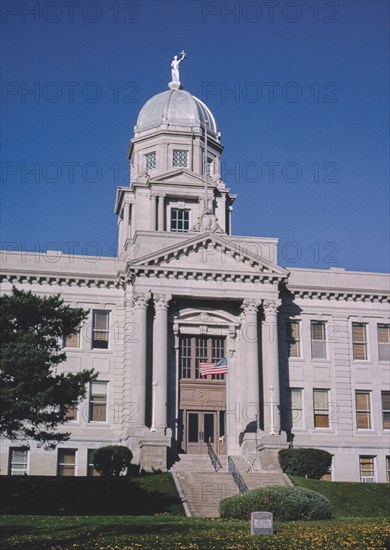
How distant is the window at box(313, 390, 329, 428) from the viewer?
4888 centimetres

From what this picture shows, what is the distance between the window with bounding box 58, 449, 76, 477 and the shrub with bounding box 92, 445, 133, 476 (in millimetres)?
4778

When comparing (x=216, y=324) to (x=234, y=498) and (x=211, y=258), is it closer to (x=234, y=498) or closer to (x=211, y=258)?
(x=211, y=258)

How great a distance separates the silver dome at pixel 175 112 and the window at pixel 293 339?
14.6 metres

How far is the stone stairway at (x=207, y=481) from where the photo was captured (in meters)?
35.8

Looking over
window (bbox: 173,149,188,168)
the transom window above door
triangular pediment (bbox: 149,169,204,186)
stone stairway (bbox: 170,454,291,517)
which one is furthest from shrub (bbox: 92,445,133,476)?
window (bbox: 173,149,188,168)

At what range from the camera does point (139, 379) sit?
44.3 metres

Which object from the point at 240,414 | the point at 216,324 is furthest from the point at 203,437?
the point at 216,324

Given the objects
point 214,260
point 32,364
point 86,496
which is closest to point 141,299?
point 214,260

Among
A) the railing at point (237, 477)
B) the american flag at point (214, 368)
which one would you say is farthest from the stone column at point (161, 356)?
the railing at point (237, 477)

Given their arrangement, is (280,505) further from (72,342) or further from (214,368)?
(72,342)

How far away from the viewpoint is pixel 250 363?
45.8 metres

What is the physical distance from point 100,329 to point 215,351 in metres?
6.34

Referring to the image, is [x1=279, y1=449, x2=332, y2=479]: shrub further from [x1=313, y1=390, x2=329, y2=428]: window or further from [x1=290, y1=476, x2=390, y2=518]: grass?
[x1=313, y1=390, x2=329, y2=428]: window

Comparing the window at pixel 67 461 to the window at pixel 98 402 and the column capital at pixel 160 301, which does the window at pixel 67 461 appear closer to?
the window at pixel 98 402
